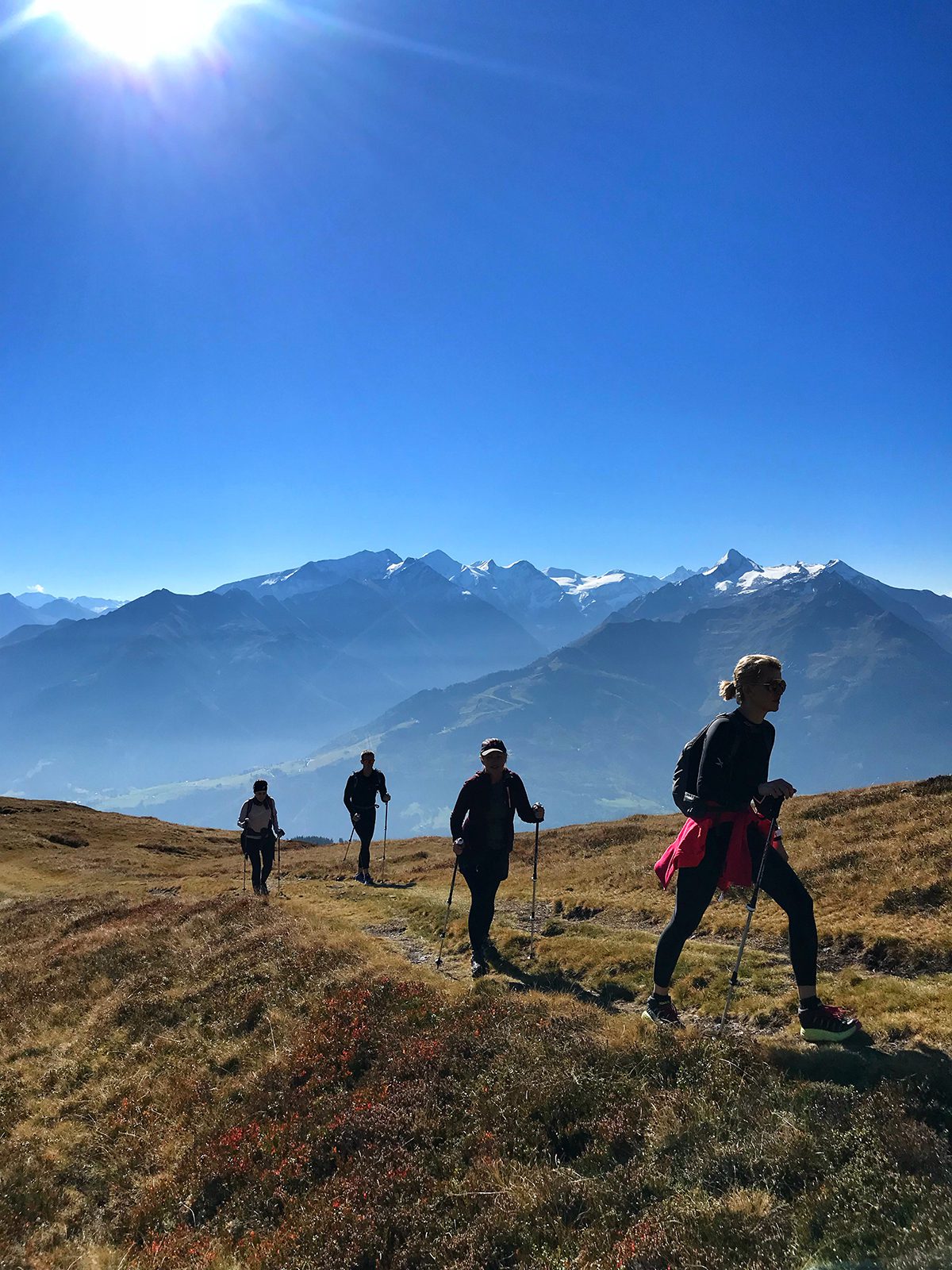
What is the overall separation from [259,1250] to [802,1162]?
17.3ft

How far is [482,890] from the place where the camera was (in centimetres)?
1279

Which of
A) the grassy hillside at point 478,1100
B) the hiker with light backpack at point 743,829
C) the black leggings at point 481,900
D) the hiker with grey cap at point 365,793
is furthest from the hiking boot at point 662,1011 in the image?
the hiker with grey cap at point 365,793

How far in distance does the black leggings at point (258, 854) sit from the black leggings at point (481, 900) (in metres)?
11.0

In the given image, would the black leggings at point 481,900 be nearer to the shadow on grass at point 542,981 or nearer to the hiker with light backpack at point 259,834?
the shadow on grass at point 542,981

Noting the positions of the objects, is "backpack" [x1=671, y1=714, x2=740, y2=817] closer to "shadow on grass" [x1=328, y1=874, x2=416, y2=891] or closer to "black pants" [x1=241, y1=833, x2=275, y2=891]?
"black pants" [x1=241, y1=833, x2=275, y2=891]

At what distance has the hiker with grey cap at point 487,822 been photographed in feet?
40.7

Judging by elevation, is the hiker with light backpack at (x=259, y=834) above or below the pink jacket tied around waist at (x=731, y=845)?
below

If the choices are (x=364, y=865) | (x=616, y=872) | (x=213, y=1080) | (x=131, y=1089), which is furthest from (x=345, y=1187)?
(x=364, y=865)

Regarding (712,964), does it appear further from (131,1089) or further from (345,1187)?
(131,1089)

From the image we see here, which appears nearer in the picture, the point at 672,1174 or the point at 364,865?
the point at 672,1174

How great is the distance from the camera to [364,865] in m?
28.2

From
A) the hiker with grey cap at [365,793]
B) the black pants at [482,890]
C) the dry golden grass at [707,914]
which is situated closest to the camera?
the dry golden grass at [707,914]

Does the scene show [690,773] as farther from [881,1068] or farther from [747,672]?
[881,1068]

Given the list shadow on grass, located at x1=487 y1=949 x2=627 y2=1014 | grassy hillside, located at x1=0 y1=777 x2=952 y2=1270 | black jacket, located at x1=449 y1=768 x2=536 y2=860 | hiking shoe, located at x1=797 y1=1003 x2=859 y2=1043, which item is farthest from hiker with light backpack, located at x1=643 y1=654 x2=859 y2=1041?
black jacket, located at x1=449 y1=768 x2=536 y2=860
